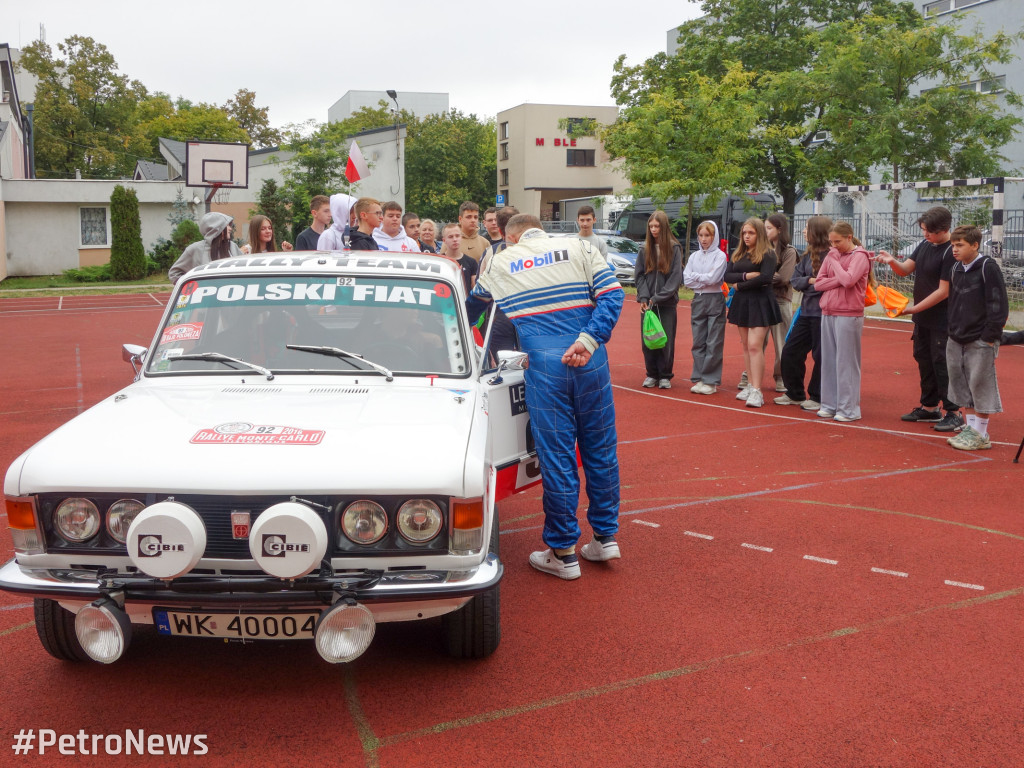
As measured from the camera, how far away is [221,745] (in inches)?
136

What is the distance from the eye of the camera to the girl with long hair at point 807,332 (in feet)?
32.4

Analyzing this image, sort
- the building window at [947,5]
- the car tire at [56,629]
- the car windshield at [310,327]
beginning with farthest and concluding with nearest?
the building window at [947,5], the car windshield at [310,327], the car tire at [56,629]

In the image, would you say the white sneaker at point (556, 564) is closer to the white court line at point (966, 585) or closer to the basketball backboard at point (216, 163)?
the white court line at point (966, 585)

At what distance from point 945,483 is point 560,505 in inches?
141

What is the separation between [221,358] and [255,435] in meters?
1.06

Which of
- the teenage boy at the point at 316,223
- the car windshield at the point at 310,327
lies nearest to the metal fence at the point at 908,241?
the teenage boy at the point at 316,223

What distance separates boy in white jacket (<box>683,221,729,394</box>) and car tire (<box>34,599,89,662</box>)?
26.1ft

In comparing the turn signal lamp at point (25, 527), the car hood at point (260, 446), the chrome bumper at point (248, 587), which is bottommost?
the chrome bumper at point (248, 587)

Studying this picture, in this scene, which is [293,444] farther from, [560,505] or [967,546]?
[967,546]

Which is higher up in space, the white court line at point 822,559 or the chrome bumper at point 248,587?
the chrome bumper at point 248,587

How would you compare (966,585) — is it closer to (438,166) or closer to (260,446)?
(260,446)

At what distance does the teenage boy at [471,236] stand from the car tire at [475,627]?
548 centimetres

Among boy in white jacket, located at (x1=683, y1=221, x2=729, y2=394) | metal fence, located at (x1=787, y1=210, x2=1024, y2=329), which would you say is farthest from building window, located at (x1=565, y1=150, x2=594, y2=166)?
boy in white jacket, located at (x1=683, y1=221, x2=729, y2=394)

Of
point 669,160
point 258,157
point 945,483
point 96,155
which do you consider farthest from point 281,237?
point 945,483
